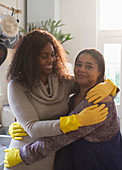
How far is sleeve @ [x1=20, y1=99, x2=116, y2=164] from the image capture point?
3.40 feet

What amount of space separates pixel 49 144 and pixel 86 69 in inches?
16.4

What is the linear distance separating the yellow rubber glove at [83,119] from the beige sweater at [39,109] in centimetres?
4

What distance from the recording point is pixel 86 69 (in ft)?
3.72

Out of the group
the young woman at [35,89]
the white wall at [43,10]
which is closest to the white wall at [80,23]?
the white wall at [43,10]

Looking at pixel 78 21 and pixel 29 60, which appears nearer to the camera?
pixel 29 60

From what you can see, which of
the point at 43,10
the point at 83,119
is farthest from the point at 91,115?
the point at 43,10

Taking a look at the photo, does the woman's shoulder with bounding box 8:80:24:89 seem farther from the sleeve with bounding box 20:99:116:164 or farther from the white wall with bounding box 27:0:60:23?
the white wall with bounding box 27:0:60:23

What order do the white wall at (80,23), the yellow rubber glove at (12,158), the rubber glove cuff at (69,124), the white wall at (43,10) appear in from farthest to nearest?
the white wall at (80,23) < the white wall at (43,10) < the yellow rubber glove at (12,158) < the rubber glove cuff at (69,124)

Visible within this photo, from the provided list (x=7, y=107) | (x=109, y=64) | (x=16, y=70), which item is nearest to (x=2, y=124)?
(x=7, y=107)

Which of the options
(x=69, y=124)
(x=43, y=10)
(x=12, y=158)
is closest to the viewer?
(x=69, y=124)

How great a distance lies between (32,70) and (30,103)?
0.18 metres

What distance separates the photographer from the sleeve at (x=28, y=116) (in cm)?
102

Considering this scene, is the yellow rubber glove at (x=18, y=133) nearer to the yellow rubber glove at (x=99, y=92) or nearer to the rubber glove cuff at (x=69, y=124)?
the rubber glove cuff at (x=69, y=124)

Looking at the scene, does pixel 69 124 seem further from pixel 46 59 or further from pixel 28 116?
pixel 46 59
